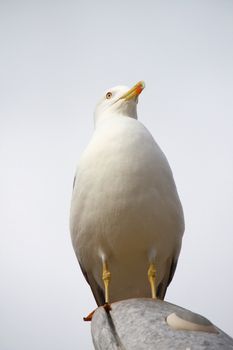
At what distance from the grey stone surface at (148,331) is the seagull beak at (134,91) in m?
2.60

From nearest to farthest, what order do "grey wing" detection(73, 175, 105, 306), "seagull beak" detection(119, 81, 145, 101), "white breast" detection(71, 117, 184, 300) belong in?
1. "white breast" detection(71, 117, 184, 300)
2. "grey wing" detection(73, 175, 105, 306)
3. "seagull beak" detection(119, 81, 145, 101)

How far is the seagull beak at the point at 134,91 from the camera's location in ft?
19.5

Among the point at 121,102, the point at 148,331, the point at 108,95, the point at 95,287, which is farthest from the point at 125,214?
the point at 108,95

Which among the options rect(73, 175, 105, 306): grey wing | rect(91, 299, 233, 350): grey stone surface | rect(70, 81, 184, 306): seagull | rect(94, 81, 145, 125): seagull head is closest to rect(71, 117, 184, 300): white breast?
rect(70, 81, 184, 306): seagull

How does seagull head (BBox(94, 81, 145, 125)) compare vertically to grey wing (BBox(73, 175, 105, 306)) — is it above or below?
above

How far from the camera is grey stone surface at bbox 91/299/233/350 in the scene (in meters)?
3.43

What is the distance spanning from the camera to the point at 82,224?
514cm

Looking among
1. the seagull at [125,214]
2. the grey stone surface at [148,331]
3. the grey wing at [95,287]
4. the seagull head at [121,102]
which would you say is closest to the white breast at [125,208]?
the seagull at [125,214]

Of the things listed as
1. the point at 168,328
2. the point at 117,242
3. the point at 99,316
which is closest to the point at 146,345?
the point at 168,328

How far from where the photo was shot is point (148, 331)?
3.67m

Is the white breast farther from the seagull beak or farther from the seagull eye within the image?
the seagull eye

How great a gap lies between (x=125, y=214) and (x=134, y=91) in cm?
175

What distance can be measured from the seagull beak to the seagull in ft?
1.70

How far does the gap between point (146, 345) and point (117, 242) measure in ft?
5.22
